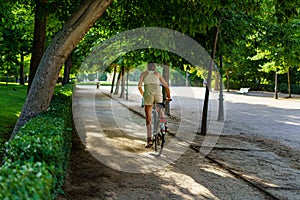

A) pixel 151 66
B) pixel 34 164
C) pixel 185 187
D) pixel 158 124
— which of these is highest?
pixel 151 66

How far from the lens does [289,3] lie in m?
7.46

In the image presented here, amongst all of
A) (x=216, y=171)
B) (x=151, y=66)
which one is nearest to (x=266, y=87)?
(x=151, y=66)

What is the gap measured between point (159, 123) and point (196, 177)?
2.49m

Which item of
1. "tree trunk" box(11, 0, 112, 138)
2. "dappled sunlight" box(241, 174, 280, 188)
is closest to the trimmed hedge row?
"tree trunk" box(11, 0, 112, 138)

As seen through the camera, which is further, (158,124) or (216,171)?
(158,124)

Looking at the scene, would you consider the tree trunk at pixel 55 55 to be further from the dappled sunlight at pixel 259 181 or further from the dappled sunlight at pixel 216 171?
the dappled sunlight at pixel 259 181

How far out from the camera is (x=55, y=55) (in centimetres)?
732

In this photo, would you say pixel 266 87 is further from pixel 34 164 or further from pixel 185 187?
pixel 34 164

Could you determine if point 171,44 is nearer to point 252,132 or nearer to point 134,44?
point 134,44

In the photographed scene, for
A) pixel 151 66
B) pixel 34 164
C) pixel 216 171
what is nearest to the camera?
pixel 34 164

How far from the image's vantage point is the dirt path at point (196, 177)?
18.8 ft

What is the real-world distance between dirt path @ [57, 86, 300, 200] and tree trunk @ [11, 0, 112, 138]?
4.50 ft

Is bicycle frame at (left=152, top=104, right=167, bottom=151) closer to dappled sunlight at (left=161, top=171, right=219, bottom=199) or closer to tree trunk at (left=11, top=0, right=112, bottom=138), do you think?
dappled sunlight at (left=161, top=171, right=219, bottom=199)

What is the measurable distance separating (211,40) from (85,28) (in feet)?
19.4
